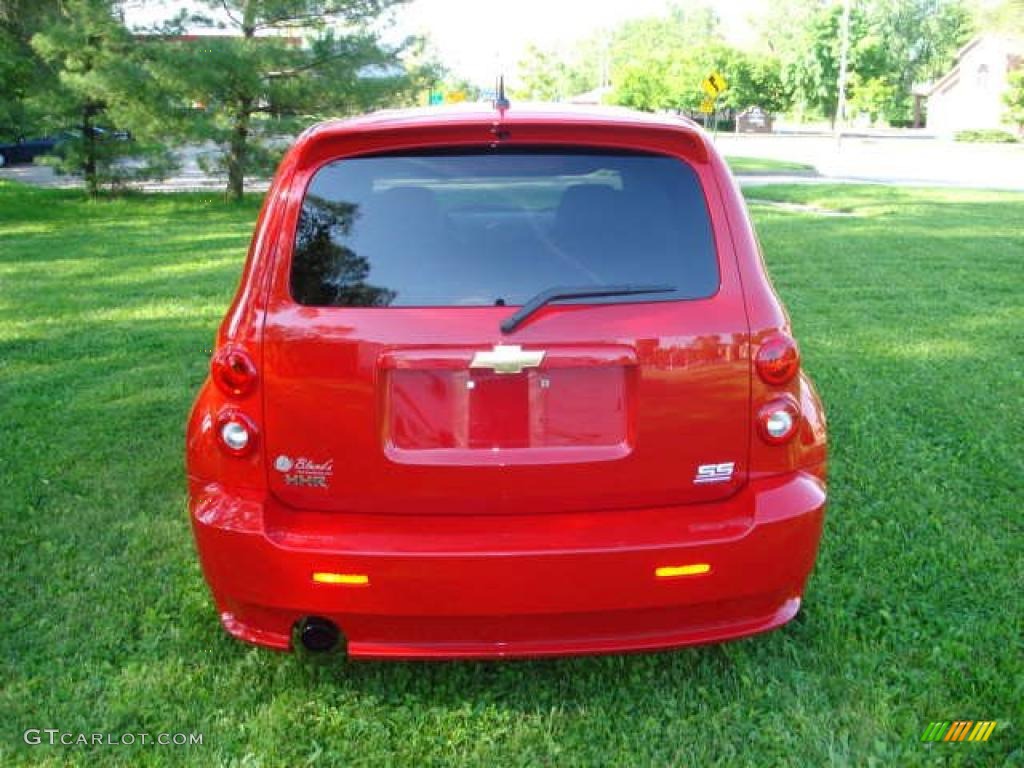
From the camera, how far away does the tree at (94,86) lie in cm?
1714

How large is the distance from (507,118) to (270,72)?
681 inches

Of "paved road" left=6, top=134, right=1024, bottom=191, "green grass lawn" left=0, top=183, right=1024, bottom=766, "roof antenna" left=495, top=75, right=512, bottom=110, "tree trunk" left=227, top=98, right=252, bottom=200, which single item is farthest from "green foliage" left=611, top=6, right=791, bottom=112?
"roof antenna" left=495, top=75, right=512, bottom=110

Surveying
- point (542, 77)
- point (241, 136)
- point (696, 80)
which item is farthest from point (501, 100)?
point (542, 77)

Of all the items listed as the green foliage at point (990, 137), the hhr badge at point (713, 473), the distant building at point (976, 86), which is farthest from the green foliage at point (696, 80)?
the hhr badge at point (713, 473)

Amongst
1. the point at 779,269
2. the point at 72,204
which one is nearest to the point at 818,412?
the point at 779,269

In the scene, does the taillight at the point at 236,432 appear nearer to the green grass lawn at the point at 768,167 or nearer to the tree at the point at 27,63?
the tree at the point at 27,63

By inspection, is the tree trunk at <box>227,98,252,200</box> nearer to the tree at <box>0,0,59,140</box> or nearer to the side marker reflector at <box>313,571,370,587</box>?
the tree at <box>0,0,59,140</box>

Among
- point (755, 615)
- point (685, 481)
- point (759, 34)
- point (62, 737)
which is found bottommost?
point (62, 737)

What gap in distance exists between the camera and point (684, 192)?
9.28 feet

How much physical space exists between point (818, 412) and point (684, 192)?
2.59 ft

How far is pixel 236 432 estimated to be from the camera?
2775 mm

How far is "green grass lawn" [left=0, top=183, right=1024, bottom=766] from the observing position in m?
2.85

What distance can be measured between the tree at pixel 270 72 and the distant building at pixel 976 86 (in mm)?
59843

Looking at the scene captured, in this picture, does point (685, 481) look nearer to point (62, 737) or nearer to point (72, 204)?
point (62, 737)
